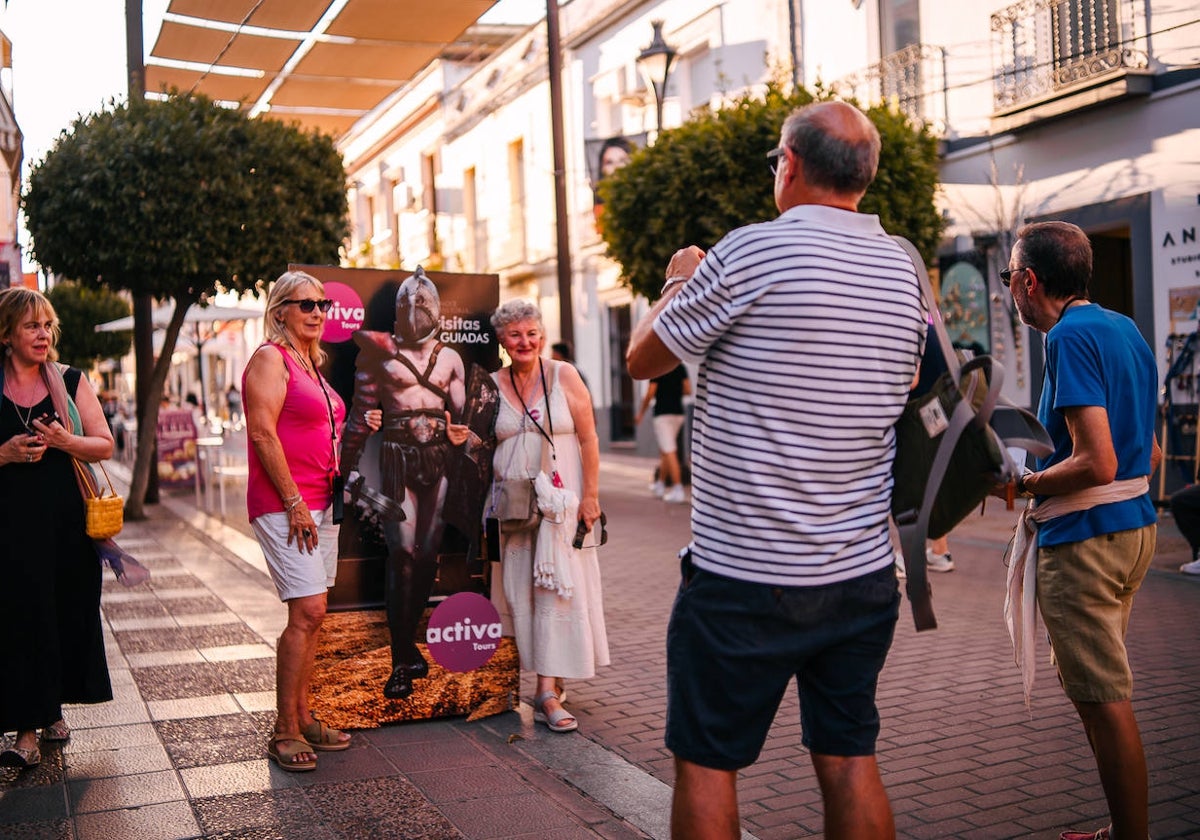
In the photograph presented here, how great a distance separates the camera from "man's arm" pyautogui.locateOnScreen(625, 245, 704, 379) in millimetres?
2705

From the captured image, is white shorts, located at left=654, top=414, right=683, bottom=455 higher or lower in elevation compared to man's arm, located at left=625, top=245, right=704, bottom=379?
lower

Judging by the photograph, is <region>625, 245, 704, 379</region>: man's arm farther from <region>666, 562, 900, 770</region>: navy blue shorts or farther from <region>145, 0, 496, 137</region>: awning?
<region>145, 0, 496, 137</region>: awning

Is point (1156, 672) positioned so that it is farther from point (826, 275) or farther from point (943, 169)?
point (943, 169)

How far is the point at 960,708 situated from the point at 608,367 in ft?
65.5

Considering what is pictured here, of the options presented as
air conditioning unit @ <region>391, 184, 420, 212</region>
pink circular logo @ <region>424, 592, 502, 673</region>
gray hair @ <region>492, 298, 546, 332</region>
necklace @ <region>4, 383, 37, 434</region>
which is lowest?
pink circular logo @ <region>424, 592, 502, 673</region>

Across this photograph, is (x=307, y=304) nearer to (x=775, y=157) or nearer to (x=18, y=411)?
(x=18, y=411)

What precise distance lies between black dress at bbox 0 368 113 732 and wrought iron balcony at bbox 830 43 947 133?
12189 mm

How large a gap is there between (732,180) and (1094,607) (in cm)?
1000

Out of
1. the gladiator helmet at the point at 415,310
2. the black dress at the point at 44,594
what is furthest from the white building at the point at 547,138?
the black dress at the point at 44,594

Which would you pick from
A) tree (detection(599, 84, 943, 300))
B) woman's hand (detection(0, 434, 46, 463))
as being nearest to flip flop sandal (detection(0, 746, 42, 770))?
woman's hand (detection(0, 434, 46, 463))

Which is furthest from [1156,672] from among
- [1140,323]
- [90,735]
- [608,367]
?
[608,367]

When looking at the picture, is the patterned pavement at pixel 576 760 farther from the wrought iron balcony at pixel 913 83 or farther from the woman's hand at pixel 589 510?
the wrought iron balcony at pixel 913 83

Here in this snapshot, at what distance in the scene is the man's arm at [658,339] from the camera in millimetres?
2705

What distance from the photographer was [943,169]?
1564 cm
